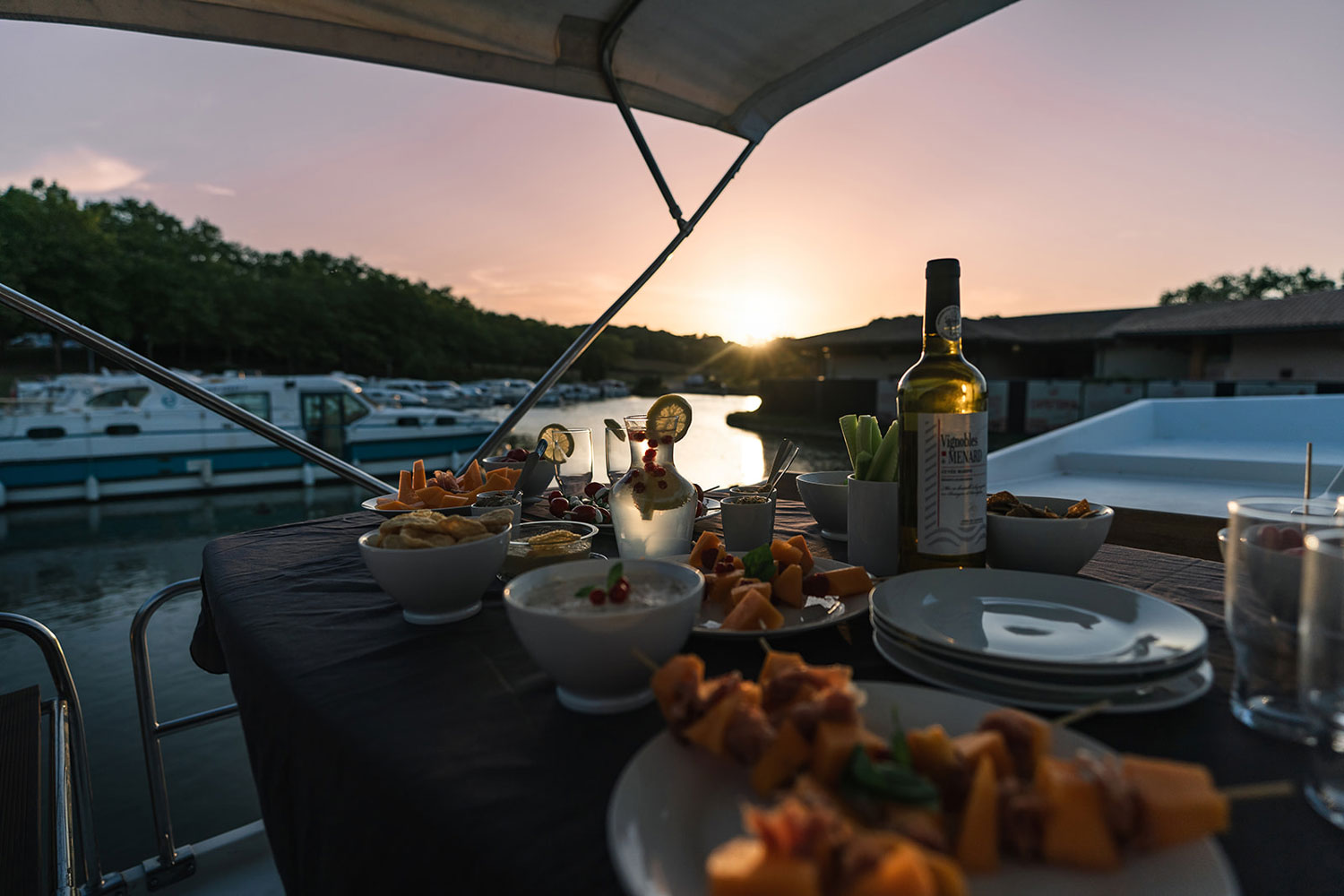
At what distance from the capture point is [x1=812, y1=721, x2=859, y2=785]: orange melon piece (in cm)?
42

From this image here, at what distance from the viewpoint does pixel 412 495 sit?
4.35ft

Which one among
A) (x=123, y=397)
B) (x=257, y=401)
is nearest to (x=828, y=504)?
(x=257, y=401)

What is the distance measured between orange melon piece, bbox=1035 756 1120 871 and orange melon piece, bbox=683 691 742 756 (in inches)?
8.0

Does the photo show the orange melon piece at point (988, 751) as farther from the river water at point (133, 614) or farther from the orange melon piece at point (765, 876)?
the river water at point (133, 614)

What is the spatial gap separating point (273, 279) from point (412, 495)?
42944 millimetres

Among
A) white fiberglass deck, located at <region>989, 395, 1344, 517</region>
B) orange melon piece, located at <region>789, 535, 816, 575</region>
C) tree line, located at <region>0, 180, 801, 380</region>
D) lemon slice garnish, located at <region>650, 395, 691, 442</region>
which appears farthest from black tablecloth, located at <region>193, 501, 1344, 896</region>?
tree line, located at <region>0, 180, 801, 380</region>

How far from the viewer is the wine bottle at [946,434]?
0.90m

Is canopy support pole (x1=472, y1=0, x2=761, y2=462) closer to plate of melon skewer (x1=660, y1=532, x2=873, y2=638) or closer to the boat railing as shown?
the boat railing

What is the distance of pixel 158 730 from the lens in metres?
1.50

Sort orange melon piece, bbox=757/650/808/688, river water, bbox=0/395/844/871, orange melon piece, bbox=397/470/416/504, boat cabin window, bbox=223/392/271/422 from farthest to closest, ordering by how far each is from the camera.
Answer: boat cabin window, bbox=223/392/271/422 → river water, bbox=0/395/844/871 → orange melon piece, bbox=397/470/416/504 → orange melon piece, bbox=757/650/808/688

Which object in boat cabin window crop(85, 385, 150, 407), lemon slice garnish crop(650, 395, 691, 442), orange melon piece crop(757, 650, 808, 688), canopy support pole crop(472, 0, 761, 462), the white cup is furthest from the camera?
boat cabin window crop(85, 385, 150, 407)

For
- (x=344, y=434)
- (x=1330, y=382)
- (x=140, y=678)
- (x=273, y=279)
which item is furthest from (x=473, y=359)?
(x=140, y=678)

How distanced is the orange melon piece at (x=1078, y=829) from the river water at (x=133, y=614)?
1041 mm

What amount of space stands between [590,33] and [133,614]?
8.61 metres
